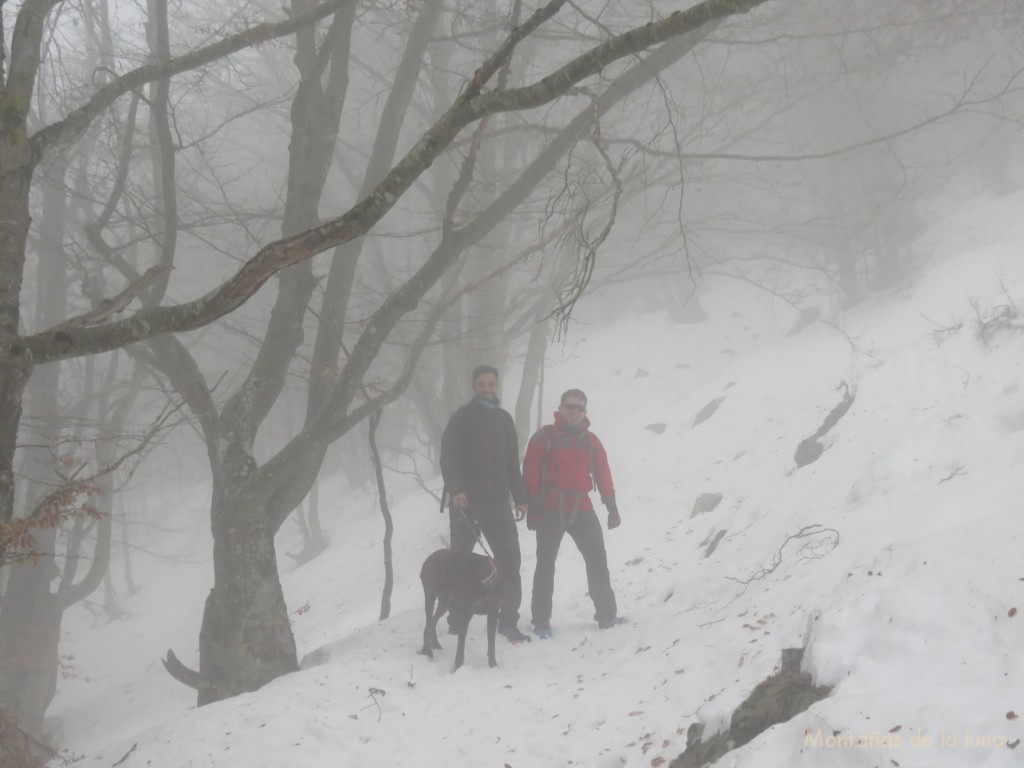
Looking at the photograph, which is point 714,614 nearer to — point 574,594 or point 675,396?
point 574,594

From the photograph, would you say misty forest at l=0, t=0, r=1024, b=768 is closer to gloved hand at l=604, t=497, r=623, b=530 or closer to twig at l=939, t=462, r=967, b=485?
gloved hand at l=604, t=497, r=623, b=530

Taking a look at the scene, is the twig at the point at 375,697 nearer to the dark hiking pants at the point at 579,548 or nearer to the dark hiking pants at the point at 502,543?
the dark hiking pants at the point at 502,543

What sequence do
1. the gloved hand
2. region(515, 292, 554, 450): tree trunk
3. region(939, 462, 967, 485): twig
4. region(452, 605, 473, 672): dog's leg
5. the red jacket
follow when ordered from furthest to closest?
region(515, 292, 554, 450): tree trunk, the gloved hand, the red jacket, region(452, 605, 473, 672): dog's leg, region(939, 462, 967, 485): twig

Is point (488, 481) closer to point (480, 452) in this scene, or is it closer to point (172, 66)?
point (480, 452)

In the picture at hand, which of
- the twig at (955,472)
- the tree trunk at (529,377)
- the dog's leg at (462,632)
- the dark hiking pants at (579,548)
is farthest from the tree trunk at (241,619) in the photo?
the tree trunk at (529,377)

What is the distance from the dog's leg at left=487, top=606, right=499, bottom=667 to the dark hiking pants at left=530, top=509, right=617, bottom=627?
0.66 meters

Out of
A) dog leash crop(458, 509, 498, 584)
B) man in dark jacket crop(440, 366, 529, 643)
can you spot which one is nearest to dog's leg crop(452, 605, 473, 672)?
dog leash crop(458, 509, 498, 584)

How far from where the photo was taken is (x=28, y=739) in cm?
272

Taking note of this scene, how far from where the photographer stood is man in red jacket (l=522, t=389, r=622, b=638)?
563 cm

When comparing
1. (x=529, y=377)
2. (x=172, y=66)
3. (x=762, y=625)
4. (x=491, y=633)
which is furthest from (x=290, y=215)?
(x=529, y=377)

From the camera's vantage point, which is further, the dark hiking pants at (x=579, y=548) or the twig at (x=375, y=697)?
the dark hiking pants at (x=579, y=548)

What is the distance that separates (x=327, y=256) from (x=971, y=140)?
2087 centimetres

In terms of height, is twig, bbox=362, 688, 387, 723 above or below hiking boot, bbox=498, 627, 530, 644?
above

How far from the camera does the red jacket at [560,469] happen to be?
5684 mm
